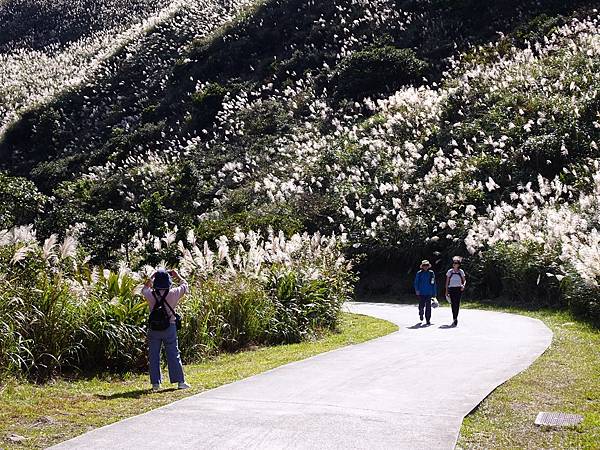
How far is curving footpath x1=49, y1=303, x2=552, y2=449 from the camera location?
649cm

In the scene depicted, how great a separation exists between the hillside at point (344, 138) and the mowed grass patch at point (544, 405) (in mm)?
4653

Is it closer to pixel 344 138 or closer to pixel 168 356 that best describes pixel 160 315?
pixel 168 356

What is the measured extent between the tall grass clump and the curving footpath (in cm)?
201

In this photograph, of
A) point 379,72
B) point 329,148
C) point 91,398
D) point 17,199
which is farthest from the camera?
point 379,72

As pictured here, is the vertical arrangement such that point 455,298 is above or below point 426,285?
below

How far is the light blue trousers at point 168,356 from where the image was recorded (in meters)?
9.16

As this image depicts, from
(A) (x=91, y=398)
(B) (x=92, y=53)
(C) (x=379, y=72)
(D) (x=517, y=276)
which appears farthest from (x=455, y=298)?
(B) (x=92, y=53)

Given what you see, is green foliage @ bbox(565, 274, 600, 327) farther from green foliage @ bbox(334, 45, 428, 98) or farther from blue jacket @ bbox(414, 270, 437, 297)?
green foliage @ bbox(334, 45, 428, 98)

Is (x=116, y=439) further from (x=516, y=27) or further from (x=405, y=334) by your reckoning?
(x=516, y=27)

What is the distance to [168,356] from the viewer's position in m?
9.29

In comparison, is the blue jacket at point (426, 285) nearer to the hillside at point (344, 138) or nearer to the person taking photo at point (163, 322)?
the hillside at point (344, 138)

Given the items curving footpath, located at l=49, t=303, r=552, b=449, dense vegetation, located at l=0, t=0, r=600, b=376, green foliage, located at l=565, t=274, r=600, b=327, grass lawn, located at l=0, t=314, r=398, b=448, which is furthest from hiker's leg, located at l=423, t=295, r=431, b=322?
grass lawn, located at l=0, t=314, r=398, b=448

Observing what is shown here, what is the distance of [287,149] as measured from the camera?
121 feet

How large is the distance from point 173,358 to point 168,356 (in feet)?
0.31
